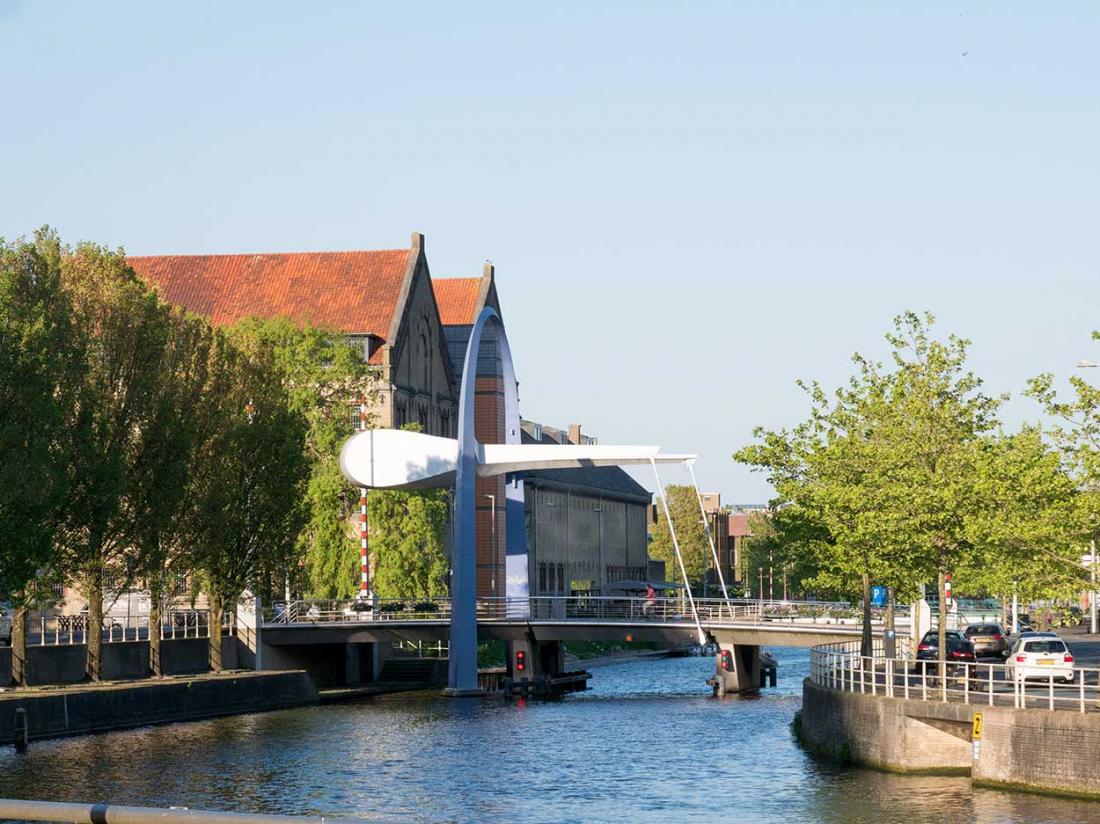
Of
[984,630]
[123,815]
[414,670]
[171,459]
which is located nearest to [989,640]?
[984,630]

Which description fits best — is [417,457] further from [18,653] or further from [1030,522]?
[1030,522]

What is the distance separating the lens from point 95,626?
2333 inches

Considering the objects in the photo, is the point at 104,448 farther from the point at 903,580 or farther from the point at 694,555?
the point at 694,555

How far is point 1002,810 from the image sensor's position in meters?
32.0

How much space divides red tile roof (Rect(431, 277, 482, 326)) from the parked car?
5192 cm

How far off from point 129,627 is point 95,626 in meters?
13.8

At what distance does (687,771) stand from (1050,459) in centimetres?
1087

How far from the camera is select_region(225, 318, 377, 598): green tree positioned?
81625 mm

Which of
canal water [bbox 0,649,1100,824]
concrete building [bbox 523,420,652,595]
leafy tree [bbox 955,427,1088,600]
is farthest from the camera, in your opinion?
concrete building [bbox 523,420,652,595]

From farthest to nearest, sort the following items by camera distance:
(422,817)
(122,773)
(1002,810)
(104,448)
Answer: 1. (104,448)
2. (122,773)
3. (422,817)
4. (1002,810)

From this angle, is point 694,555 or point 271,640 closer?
point 271,640

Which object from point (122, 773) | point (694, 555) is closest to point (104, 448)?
point (122, 773)

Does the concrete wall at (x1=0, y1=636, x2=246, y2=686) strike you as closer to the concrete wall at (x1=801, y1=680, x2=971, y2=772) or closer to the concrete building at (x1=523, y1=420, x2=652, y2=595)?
the concrete wall at (x1=801, y1=680, x2=971, y2=772)

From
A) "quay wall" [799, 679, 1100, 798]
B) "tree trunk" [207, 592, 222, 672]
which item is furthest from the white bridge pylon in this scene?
"quay wall" [799, 679, 1100, 798]
